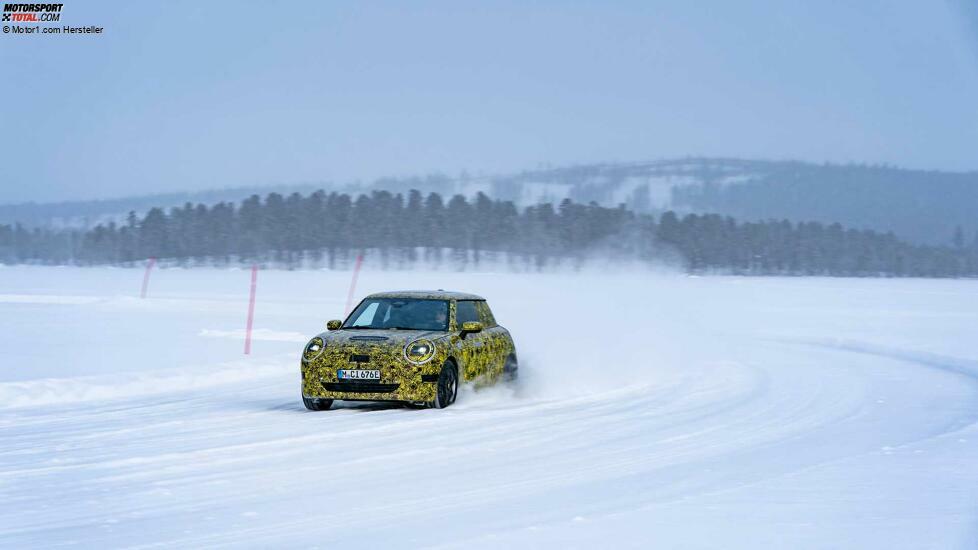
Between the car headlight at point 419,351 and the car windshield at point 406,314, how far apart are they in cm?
104

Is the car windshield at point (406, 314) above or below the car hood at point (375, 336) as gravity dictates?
above

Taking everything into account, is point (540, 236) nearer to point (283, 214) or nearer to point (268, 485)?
point (283, 214)

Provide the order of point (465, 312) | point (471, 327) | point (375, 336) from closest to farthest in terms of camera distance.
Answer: point (375, 336)
point (471, 327)
point (465, 312)

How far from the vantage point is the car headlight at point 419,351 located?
527 inches

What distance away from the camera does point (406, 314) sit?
14891 mm

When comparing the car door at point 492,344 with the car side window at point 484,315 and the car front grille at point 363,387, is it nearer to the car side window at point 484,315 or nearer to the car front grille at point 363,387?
the car side window at point 484,315

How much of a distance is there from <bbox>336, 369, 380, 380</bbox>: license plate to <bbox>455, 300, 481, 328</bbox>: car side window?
1.77 metres

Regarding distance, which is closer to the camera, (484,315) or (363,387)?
(363,387)

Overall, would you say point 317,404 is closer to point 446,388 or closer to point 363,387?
point 363,387

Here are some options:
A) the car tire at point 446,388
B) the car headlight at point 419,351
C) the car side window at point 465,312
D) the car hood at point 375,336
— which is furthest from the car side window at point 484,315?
the car headlight at point 419,351

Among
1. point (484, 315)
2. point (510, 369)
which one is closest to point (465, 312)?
point (484, 315)

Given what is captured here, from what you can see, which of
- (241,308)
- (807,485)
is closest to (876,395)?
(807,485)

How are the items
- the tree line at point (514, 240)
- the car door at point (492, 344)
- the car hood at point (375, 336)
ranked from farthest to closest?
the tree line at point (514, 240) → the car door at point (492, 344) → the car hood at point (375, 336)

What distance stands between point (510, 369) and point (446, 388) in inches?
99.4
